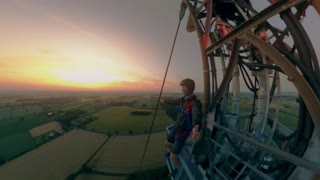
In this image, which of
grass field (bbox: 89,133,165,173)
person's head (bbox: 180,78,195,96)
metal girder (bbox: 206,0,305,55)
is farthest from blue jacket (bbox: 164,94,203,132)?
grass field (bbox: 89,133,165,173)

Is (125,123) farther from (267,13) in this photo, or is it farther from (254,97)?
(267,13)

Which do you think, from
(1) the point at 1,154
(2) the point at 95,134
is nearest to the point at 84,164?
(2) the point at 95,134

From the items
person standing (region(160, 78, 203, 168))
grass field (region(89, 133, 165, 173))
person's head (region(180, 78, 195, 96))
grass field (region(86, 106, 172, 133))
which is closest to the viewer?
person standing (region(160, 78, 203, 168))

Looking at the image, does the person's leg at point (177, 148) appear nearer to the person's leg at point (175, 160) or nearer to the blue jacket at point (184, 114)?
the person's leg at point (175, 160)

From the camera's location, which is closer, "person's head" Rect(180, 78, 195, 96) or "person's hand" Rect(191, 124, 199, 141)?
"person's hand" Rect(191, 124, 199, 141)

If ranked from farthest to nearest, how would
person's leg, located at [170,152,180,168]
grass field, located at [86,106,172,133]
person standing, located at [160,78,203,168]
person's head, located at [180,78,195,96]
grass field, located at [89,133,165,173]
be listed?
grass field, located at [86,106,172,133], grass field, located at [89,133,165,173], person's leg, located at [170,152,180,168], person's head, located at [180,78,195,96], person standing, located at [160,78,203,168]

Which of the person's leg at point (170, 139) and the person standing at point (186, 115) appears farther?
the person's leg at point (170, 139)

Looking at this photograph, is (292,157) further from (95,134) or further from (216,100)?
(95,134)

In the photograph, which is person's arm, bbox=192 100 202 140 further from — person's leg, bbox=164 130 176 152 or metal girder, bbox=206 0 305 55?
metal girder, bbox=206 0 305 55

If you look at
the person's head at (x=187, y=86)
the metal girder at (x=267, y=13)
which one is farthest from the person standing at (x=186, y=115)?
the metal girder at (x=267, y=13)

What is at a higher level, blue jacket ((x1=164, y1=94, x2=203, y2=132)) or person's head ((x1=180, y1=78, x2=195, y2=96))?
person's head ((x1=180, y1=78, x2=195, y2=96))

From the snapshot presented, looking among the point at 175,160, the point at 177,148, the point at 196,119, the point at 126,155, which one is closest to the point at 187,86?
the point at 196,119
